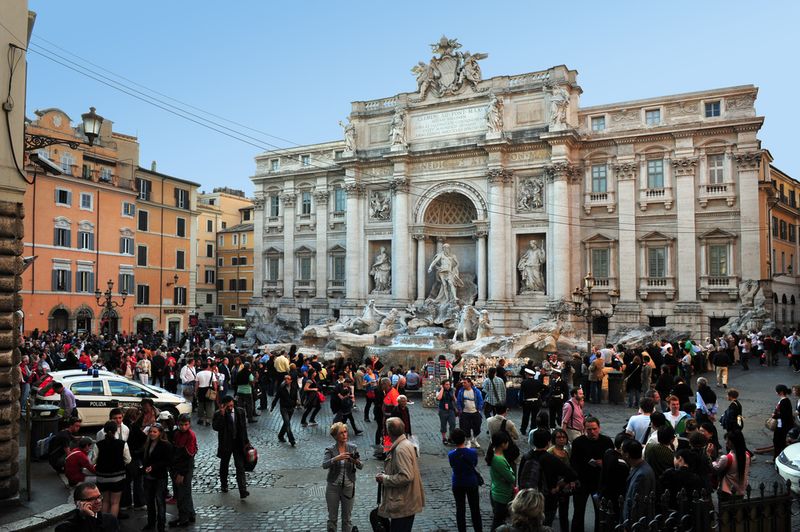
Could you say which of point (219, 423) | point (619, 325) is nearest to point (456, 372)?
point (219, 423)

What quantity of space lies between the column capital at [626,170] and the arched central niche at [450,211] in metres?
7.99

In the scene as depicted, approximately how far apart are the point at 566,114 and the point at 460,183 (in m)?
6.59

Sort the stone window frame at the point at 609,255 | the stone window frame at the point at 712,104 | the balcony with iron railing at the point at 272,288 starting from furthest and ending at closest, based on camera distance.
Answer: the balcony with iron railing at the point at 272,288 < the stone window frame at the point at 609,255 < the stone window frame at the point at 712,104

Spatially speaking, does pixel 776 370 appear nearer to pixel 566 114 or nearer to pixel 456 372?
pixel 456 372

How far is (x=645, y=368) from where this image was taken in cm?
1738

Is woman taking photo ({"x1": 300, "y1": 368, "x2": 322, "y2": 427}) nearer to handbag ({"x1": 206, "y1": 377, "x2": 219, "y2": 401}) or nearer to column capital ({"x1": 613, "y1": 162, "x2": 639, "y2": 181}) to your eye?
handbag ({"x1": 206, "y1": 377, "x2": 219, "y2": 401})

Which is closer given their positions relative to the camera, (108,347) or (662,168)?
(108,347)

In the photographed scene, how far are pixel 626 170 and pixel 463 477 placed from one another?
89.6 ft

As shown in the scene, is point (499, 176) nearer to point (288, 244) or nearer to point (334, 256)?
point (334, 256)

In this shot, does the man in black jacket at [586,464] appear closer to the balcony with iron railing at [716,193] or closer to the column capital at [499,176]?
the balcony with iron railing at [716,193]

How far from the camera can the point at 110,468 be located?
7672mm

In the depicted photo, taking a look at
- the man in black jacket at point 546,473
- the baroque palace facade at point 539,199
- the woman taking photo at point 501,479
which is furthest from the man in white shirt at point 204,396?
the baroque palace facade at point 539,199

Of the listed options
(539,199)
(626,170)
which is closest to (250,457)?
(539,199)

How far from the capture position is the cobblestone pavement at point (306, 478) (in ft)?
27.5
